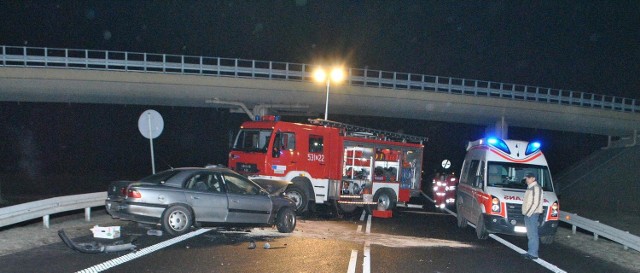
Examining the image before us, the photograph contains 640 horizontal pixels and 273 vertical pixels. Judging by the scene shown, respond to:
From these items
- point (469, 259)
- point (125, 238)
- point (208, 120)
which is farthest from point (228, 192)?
point (208, 120)

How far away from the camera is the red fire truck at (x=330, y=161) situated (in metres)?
18.4

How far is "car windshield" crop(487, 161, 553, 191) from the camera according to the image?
15.0 m

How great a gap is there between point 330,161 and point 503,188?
627 centimetres

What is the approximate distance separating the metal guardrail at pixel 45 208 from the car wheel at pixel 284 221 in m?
4.75

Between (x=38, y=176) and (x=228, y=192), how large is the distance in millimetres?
25041

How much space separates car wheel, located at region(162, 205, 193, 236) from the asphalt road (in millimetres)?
221

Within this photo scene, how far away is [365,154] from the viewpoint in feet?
67.1

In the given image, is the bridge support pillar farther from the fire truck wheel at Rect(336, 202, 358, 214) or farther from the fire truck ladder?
the fire truck wheel at Rect(336, 202, 358, 214)

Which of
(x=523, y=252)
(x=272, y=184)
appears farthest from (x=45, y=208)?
(x=523, y=252)

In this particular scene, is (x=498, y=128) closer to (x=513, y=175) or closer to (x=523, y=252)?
(x=513, y=175)

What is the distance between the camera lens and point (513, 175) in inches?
607

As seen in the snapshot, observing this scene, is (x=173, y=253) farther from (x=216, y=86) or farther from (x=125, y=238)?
(x=216, y=86)

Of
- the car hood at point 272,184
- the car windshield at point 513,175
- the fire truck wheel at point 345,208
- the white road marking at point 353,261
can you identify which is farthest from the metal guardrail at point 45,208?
the car windshield at point 513,175

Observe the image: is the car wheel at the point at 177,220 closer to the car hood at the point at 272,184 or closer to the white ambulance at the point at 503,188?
the car hood at the point at 272,184
